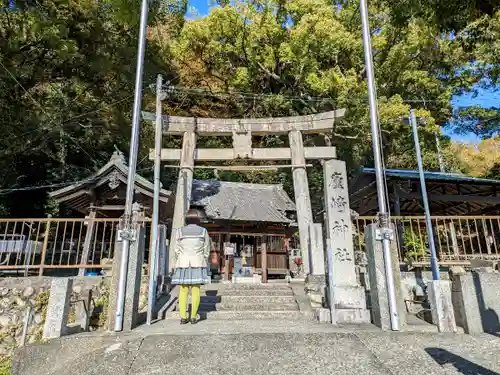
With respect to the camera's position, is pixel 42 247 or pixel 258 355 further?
pixel 42 247

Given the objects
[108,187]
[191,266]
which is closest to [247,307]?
[191,266]

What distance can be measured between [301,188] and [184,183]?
3755 millimetres

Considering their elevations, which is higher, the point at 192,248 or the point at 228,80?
the point at 228,80

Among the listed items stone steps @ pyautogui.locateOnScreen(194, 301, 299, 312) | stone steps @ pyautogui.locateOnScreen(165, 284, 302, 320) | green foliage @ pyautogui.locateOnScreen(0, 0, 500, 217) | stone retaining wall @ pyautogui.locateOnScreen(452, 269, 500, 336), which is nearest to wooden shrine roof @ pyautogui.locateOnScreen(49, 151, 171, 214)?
Answer: green foliage @ pyautogui.locateOnScreen(0, 0, 500, 217)

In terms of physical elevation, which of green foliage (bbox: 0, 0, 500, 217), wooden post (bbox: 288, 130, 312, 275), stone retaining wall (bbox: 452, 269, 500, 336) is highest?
green foliage (bbox: 0, 0, 500, 217)

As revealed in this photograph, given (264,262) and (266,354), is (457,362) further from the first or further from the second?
(264,262)

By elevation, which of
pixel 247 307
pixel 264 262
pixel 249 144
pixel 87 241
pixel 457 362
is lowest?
pixel 457 362

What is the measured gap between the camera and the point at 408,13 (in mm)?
7074

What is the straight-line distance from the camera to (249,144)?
1119 cm

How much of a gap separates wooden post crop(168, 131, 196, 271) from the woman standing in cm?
427

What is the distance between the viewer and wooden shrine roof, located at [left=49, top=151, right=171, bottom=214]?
11328 millimetres

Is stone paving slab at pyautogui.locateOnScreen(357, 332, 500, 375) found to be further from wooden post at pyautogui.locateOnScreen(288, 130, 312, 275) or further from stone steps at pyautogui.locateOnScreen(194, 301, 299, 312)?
wooden post at pyautogui.locateOnScreen(288, 130, 312, 275)

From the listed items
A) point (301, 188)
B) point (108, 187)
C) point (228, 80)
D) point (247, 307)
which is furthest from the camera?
point (228, 80)

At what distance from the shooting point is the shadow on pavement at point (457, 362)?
3127 mm
